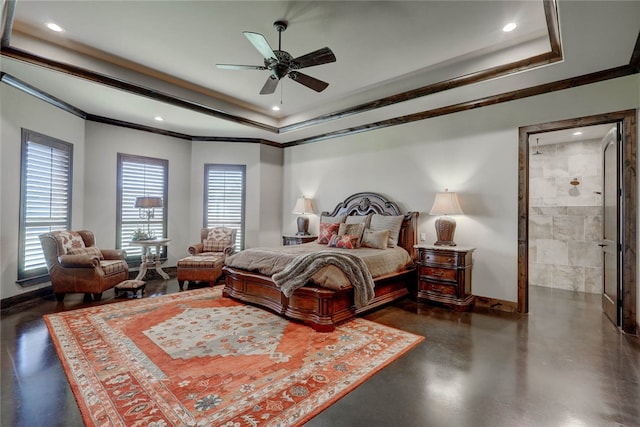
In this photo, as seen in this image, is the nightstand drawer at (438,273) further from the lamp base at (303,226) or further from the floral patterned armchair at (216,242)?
the floral patterned armchair at (216,242)

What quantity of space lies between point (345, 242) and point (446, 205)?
1.55m

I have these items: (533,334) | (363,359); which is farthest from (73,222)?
(533,334)

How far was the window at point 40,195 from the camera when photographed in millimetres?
4184

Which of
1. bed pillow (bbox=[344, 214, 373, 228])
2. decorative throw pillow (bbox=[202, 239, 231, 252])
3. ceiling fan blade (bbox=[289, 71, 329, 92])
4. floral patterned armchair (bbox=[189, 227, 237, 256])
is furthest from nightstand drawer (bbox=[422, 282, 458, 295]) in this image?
decorative throw pillow (bbox=[202, 239, 231, 252])

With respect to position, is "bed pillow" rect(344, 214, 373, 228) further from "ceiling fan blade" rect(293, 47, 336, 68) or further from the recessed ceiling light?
the recessed ceiling light

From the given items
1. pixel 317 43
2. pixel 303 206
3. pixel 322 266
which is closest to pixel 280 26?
pixel 317 43

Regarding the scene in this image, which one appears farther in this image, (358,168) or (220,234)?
(220,234)

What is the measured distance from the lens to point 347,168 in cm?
600

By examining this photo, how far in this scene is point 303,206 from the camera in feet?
20.9

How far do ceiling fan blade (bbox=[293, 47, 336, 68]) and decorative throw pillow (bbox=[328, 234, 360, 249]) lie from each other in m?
2.59

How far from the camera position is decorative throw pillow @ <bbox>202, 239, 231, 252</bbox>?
5.98 m

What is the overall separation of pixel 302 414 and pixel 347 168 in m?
4.65

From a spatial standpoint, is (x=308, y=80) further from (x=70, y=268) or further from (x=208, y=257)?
(x=70, y=268)

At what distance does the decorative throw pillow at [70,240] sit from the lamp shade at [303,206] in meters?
3.63
